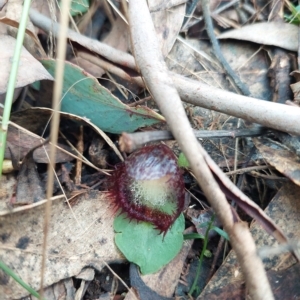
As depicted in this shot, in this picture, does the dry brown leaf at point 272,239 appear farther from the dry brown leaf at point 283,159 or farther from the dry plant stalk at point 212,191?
the dry plant stalk at point 212,191

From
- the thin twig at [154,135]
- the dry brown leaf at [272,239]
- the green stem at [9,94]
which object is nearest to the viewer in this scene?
the thin twig at [154,135]

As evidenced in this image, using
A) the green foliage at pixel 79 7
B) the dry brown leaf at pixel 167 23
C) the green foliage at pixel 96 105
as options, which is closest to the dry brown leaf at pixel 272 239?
the green foliage at pixel 96 105

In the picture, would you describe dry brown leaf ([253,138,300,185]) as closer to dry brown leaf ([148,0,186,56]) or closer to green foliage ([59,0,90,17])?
dry brown leaf ([148,0,186,56])

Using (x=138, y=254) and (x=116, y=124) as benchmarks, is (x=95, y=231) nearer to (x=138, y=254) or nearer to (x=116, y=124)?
(x=138, y=254)

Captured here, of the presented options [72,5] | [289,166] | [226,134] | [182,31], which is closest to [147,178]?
[226,134]

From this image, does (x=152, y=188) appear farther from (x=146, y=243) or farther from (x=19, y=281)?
(x=19, y=281)

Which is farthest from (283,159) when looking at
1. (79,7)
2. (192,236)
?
(79,7)
